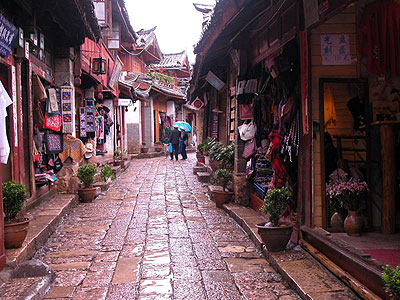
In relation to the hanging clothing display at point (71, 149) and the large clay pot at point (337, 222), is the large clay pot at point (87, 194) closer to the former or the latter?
the hanging clothing display at point (71, 149)

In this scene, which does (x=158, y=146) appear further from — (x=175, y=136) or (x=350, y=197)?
(x=350, y=197)

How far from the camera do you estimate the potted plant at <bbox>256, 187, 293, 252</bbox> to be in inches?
197

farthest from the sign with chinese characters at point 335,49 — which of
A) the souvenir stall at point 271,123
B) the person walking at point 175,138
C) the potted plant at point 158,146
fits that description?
the potted plant at point 158,146

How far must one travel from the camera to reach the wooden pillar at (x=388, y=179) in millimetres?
5191

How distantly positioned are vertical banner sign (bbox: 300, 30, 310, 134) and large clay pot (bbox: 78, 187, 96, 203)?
5.73 m

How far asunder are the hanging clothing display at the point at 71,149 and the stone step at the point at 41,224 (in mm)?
951

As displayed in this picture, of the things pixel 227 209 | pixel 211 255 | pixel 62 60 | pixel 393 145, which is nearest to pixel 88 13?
pixel 62 60

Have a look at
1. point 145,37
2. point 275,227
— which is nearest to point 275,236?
point 275,227

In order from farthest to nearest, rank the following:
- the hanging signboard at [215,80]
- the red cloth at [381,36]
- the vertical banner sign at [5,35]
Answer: the hanging signboard at [215,80]
the vertical banner sign at [5,35]
the red cloth at [381,36]

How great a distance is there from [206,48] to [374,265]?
6.00m

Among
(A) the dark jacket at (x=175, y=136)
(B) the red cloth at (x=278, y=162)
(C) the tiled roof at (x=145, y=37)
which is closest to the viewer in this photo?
(B) the red cloth at (x=278, y=162)

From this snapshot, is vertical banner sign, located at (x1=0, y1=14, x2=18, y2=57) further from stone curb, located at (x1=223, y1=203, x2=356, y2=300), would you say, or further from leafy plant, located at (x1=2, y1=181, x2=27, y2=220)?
stone curb, located at (x1=223, y1=203, x2=356, y2=300)

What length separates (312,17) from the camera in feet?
15.3

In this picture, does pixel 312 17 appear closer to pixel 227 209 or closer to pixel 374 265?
pixel 374 265
